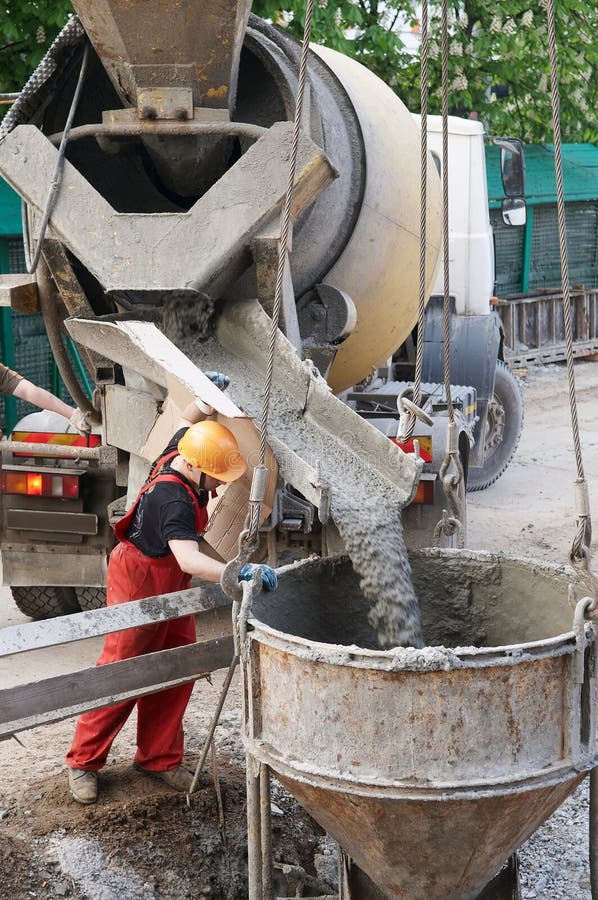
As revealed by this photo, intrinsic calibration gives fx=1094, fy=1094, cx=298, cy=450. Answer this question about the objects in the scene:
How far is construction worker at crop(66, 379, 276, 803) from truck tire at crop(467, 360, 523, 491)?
5.37m

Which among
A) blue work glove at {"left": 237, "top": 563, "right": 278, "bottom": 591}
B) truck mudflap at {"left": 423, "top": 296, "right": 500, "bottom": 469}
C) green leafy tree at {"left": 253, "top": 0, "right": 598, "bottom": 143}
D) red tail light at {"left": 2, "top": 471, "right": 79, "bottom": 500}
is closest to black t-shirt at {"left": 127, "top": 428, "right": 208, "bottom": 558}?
blue work glove at {"left": 237, "top": 563, "right": 278, "bottom": 591}


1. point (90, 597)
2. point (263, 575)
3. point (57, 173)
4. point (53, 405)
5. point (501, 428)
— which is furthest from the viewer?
point (501, 428)

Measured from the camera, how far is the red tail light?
577 cm

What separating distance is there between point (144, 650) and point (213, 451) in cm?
89

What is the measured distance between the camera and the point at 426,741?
9.14 ft

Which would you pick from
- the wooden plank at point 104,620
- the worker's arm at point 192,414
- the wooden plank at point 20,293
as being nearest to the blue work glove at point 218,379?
the worker's arm at point 192,414

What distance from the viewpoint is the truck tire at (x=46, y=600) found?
6.25 m

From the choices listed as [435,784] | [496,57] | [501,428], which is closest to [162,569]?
[435,784]

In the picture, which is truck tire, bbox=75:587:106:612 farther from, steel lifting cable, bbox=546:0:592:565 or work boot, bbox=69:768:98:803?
steel lifting cable, bbox=546:0:592:565

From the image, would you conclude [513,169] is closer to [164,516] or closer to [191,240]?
[191,240]

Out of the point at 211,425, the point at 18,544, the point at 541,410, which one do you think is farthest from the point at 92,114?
the point at 541,410

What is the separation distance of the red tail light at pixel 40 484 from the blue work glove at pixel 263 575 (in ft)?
8.29

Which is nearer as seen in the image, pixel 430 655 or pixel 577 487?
pixel 430 655

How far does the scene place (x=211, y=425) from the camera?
12.7 feet
